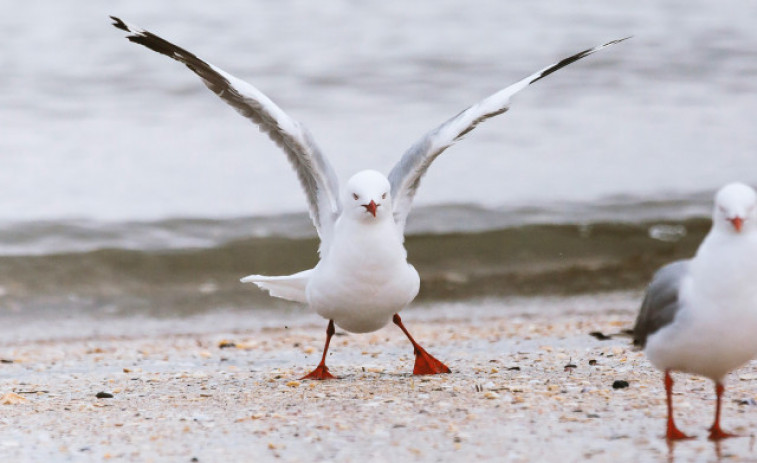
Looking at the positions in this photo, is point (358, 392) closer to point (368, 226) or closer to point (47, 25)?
point (368, 226)

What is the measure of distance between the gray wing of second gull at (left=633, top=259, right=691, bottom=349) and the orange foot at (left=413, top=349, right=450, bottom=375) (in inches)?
66.7

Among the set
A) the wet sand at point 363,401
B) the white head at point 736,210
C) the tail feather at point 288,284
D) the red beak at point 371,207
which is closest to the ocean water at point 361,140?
the wet sand at point 363,401

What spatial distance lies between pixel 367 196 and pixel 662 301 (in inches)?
72.9

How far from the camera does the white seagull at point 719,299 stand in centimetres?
389

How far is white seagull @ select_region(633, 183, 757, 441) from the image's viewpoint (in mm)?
3891

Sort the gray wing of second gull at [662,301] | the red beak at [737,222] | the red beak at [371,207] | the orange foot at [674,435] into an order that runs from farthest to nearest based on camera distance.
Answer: the red beak at [371,207]
the orange foot at [674,435]
the gray wing of second gull at [662,301]
the red beak at [737,222]

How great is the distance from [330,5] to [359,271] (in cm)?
1502

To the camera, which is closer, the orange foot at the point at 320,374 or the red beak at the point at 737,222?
the red beak at the point at 737,222

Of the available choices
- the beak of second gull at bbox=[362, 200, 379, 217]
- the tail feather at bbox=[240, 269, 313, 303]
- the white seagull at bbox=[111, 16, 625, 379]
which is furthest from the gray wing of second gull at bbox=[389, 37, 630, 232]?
the beak of second gull at bbox=[362, 200, 379, 217]

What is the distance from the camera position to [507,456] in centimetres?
419

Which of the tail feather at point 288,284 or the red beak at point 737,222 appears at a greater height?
the red beak at point 737,222

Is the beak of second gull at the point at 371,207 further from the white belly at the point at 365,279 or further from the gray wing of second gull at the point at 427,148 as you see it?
the gray wing of second gull at the point at 427,148

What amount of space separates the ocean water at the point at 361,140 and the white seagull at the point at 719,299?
5.49m

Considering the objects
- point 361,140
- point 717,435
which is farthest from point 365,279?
point 361,140
